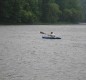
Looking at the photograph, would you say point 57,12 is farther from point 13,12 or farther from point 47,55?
point 47,55

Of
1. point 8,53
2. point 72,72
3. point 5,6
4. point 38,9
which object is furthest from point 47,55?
point 38,9

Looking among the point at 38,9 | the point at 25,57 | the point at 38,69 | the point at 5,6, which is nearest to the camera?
the point at 38,69

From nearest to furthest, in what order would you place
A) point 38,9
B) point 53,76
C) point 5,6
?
point 53,76
point 5,6
point 38,9

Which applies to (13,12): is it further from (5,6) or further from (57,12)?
(57,12)

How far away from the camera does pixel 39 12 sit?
146m

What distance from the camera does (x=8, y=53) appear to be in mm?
44438

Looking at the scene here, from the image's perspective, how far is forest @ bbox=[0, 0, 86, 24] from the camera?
12631cm

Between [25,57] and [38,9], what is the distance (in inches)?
4144

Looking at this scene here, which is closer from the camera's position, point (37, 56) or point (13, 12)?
point (37, 56)

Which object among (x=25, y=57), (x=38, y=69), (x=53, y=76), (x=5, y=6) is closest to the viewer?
(x=53, y=76)

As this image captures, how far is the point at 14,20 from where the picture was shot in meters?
128

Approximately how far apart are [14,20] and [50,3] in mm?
27247

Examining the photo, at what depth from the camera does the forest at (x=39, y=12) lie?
414ft

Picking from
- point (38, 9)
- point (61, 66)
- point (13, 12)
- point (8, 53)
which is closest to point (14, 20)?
point (13, 12)
